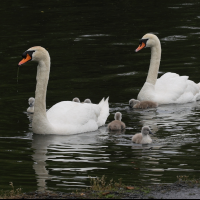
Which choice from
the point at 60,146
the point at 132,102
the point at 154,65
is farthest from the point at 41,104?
the point at 154,65

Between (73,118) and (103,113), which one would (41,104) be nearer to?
(73,118)

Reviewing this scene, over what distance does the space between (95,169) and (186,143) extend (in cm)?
239

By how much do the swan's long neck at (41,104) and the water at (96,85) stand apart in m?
0.25

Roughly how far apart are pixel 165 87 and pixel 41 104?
4.92 metres

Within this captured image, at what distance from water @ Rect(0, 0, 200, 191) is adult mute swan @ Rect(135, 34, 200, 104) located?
42 cm

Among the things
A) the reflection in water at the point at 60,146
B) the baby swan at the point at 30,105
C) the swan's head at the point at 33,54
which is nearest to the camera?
the reflection in water at the point at 60,146

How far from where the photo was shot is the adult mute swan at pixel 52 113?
43.8 feet

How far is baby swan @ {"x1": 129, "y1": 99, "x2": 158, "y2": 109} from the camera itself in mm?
15852

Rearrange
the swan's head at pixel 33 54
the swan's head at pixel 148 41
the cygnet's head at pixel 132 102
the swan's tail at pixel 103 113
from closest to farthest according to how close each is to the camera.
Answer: the swan's head at pixel 33 54 → the swan's tail at pixel 103 113 → the cygnet's head at pixel 132 102 → the swan's head at pixel 148 41

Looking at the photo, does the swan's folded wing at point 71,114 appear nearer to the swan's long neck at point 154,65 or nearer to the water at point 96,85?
the water at point 96,85

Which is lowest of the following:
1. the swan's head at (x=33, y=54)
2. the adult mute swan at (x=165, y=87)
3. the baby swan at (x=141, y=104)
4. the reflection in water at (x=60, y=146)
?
the reflection in water at (x=60, y=146)

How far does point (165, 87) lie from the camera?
17.3 meters

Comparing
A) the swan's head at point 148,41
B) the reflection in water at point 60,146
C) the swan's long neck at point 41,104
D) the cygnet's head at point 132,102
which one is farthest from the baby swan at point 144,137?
the swan's head at point 148,41

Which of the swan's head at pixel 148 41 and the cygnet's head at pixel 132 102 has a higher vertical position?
the swan's head at pixel 148 41
